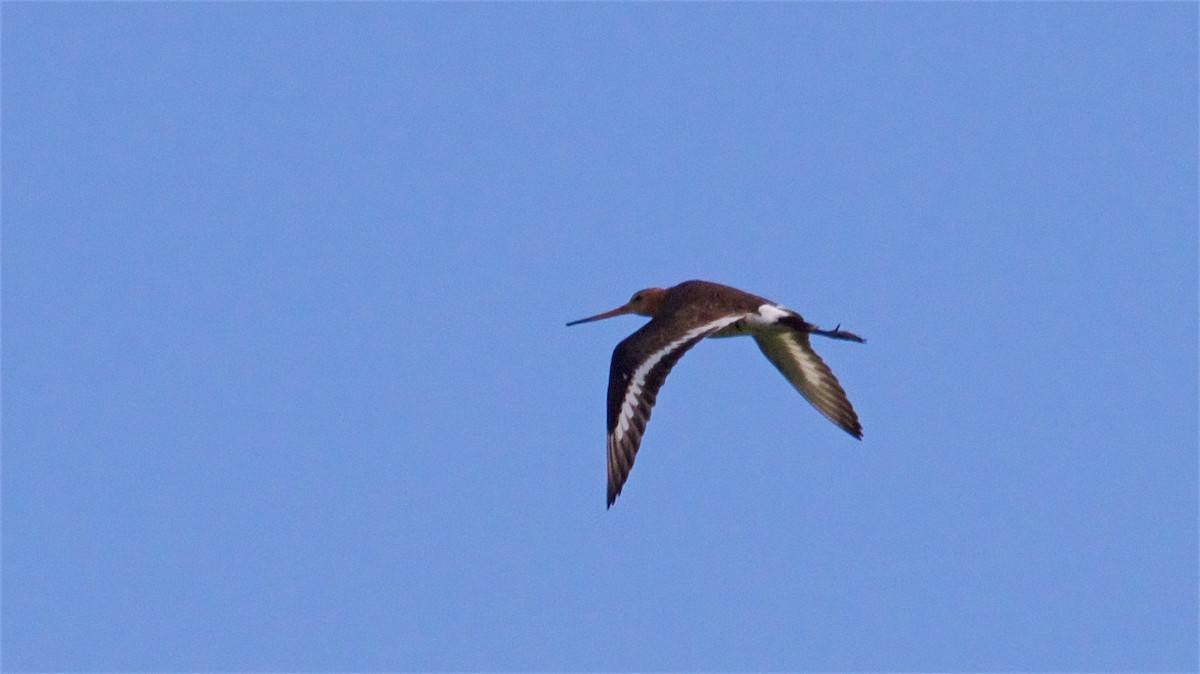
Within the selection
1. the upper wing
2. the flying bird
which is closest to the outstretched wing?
the flying bird

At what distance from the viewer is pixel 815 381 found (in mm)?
13562

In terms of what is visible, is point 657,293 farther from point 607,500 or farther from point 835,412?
point 607,500

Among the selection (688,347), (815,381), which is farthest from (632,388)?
(815,381)

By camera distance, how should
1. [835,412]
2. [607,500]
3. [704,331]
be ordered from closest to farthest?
[607,500] → [704,331] → [835,412]

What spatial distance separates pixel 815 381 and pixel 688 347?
8.20 feet

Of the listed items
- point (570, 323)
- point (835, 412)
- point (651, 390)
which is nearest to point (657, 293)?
point (570, 323)

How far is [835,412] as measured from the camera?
13.5 metres

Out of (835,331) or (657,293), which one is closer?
(835,331)

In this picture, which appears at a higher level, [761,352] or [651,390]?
[761,352]

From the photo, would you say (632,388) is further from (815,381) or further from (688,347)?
(815,381)

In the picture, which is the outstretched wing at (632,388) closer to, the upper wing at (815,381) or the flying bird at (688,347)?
the flying bird at (688,347)

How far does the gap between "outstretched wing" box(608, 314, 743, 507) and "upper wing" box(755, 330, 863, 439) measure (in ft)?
6.90

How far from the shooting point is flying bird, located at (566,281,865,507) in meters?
10.9

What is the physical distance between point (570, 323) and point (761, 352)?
159cm
